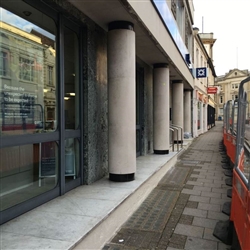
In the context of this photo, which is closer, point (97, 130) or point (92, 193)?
point (92, 193)

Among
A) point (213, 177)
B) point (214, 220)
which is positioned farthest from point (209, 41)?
point (214, 220)

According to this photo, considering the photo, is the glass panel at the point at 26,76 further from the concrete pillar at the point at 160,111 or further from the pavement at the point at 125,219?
the concrete pillar at the point at 160,111

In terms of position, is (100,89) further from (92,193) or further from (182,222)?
(182,222)

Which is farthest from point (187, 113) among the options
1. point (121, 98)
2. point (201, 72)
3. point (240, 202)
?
point (240, 202)

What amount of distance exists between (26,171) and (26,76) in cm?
135

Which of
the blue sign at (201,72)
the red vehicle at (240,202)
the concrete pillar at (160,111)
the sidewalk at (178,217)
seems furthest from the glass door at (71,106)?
the blue sign at (201,72)

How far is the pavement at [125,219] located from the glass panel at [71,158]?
27 cm

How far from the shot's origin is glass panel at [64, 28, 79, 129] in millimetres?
4575

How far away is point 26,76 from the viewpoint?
147 inches

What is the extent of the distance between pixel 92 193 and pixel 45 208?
0.88 m

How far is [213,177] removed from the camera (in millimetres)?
6980

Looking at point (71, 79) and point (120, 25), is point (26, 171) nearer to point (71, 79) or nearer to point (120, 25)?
point (71, 79)

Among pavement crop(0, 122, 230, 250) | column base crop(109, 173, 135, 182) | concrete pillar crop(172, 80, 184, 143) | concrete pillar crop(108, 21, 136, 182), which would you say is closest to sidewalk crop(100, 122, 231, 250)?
pavement crop(0, 122, 230, 250)

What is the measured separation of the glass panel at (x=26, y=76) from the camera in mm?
3346
